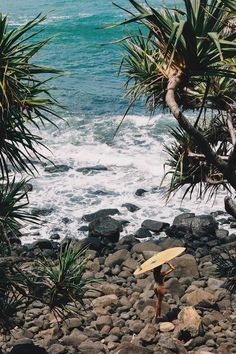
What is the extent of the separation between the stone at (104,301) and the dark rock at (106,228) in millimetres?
4416

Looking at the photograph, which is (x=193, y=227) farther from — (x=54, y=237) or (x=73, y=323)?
(x=73, y=323)

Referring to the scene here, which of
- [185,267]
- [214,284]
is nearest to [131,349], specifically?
[214,284]

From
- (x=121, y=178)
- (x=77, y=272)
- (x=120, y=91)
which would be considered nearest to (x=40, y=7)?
(x=120, y=91)

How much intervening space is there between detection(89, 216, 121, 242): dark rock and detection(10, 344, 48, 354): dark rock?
7.04 meters

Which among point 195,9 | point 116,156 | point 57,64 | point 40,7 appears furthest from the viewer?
point 40,7

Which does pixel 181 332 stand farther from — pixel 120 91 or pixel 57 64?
pixel 57 64

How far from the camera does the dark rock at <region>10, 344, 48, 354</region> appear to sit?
34.2ft

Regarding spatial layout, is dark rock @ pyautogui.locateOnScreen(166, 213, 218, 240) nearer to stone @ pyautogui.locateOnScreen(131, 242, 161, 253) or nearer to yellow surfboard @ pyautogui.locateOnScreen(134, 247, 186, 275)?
stone @ pyautogui.locateOnScreen(131, 242, 161, 253)

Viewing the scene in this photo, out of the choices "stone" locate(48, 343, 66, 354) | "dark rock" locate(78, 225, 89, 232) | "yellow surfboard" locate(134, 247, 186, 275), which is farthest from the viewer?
"dark rock" locate(78, 225, 89, 232)

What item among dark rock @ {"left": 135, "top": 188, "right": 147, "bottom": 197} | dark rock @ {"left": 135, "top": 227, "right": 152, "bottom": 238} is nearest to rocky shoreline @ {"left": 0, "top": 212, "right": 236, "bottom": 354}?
dark rock @ {"left": 135, "top": 227, "right": 152, "bottom": 238}

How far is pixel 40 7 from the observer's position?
56938 mm

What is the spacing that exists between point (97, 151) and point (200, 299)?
13.5m

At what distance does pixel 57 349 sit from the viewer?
1105cm

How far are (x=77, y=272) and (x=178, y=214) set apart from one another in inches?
425
